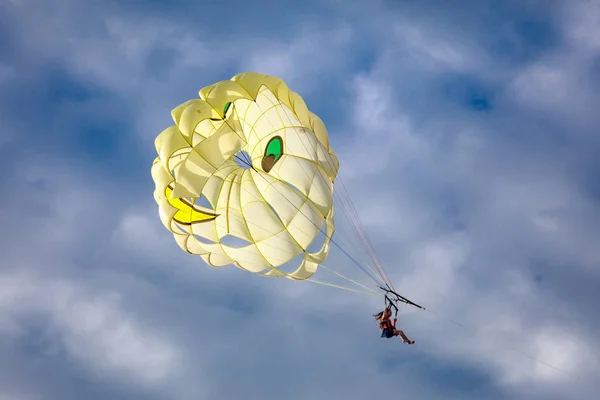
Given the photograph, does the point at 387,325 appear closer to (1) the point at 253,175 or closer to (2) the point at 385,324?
(2) the point at 385,324

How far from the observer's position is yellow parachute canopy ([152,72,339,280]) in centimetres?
2561

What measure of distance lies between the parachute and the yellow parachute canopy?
0.13 ft

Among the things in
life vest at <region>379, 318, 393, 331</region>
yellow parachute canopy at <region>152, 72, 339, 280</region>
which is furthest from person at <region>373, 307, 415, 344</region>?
yellow parachute canopy at <region>152, 72, 339, 280</region>

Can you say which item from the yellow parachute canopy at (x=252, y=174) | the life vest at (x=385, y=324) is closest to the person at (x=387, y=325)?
the life vest at (x=385, y=324)

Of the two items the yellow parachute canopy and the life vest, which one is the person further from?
the yellow parachute canopy

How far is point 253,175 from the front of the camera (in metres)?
28.0

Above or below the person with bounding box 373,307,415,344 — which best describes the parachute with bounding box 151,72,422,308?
above

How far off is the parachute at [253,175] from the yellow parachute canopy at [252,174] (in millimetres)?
39

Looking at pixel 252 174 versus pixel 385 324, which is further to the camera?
pixel 252 174

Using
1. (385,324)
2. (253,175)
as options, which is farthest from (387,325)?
(253,175)

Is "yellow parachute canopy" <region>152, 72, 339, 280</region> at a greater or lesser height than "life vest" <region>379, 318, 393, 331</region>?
greater

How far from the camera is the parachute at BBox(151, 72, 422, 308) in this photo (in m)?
25.6

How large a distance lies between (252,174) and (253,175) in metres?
0.08

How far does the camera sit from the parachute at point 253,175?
2561cm
